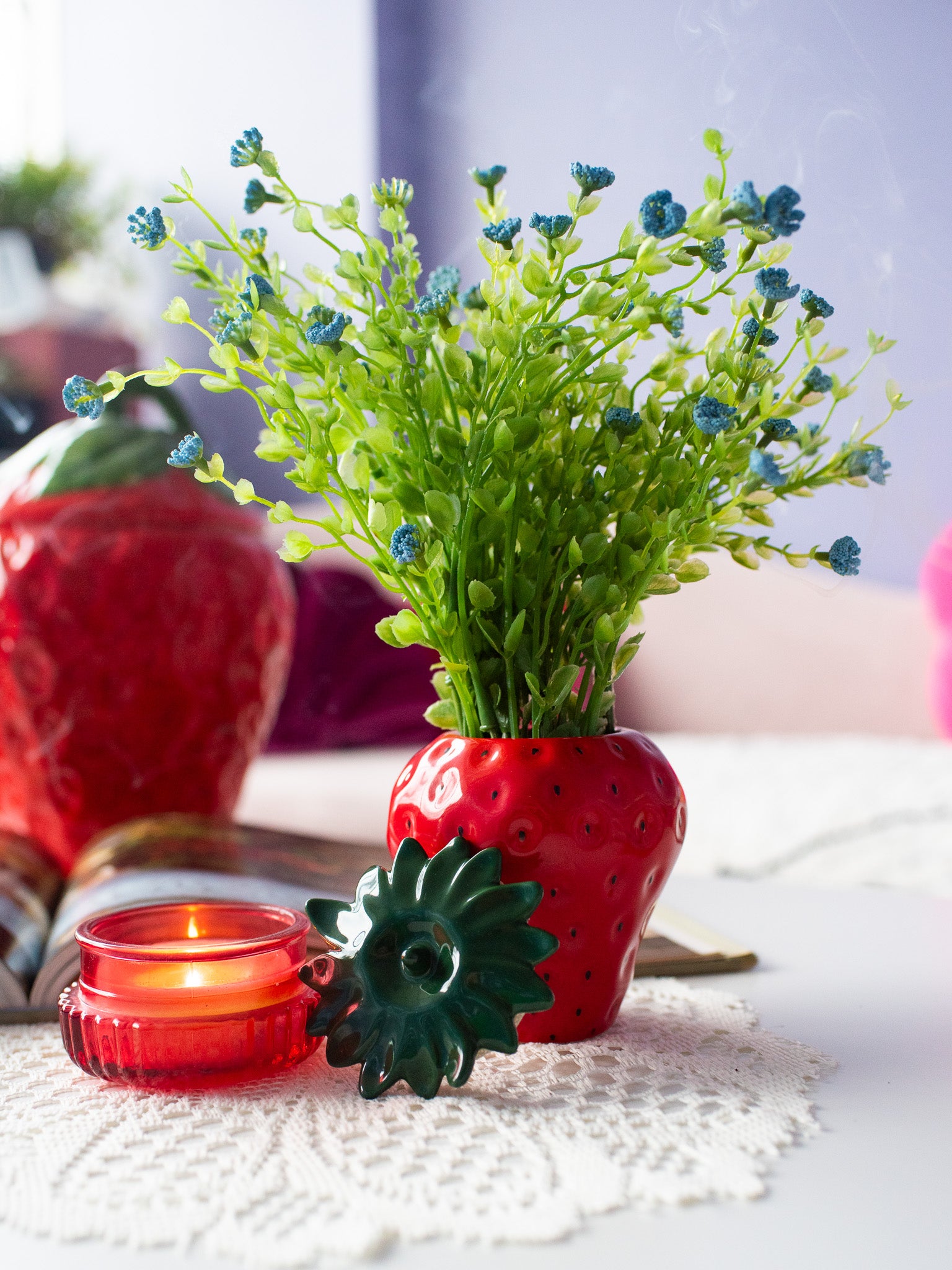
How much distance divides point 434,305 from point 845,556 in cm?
19

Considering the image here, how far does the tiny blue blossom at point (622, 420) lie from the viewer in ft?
1.50

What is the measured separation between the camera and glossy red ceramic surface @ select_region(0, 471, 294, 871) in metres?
0.83

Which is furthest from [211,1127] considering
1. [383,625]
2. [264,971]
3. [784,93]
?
[784,93]

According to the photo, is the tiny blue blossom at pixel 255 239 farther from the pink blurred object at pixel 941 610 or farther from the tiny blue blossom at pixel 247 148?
the pink blurred object at pixel 941 610

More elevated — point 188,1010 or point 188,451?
point 188,451

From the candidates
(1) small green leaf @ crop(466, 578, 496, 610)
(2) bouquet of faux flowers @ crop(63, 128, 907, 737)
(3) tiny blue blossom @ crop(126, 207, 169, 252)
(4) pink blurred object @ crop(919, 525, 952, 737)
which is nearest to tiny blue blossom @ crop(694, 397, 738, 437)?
(2) bouquet of faux flowers @ crop(63, 128, 907, 737)

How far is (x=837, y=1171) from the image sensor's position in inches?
14.7

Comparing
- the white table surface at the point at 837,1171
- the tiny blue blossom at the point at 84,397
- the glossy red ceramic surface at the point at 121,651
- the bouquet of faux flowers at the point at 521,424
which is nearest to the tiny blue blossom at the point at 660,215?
the bouquet of faux flowers at the point at 521,424

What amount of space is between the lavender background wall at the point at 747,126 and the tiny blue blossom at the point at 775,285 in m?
0.22

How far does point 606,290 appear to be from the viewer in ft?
1.44

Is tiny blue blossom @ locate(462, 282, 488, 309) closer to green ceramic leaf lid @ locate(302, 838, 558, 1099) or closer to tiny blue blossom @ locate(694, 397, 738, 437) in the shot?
tiny blue blossom @ locate(694, 397, 738, 437)

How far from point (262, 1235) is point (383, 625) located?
226 mm

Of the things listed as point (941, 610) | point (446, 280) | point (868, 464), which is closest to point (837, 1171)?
point (868, 464)

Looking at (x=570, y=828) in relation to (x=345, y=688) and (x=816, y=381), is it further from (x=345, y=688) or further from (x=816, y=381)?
(x=345, y=688)
